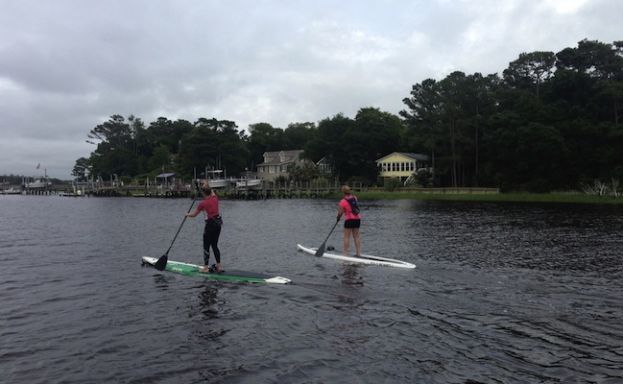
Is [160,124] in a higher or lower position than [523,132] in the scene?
higher

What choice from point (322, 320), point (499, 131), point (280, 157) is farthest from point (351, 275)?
point (280, 157)

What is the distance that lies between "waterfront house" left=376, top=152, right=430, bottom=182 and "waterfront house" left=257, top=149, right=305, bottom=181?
25338mm

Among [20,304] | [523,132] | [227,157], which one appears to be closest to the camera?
[20,304]

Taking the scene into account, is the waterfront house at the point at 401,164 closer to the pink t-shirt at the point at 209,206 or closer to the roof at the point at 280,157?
the roof at the point at 280,157

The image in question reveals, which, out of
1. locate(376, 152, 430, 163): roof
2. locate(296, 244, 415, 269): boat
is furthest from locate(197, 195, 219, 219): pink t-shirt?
locate(376, 152, 430, 163): roof

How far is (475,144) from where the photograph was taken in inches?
3386

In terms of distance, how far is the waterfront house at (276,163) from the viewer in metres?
123

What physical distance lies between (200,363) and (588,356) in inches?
271

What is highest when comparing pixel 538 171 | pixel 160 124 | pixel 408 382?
pixel 160 124

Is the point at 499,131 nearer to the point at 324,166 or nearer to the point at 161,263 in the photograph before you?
the point at 324,166

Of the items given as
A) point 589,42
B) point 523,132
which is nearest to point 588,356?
point 523,132

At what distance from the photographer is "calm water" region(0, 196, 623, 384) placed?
822 cm

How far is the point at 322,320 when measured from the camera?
11047 millimetres

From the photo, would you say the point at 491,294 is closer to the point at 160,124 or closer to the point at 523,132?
the point at 523,132
